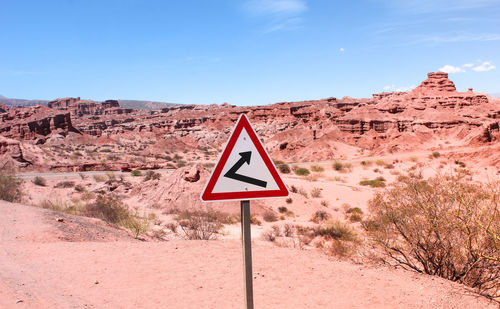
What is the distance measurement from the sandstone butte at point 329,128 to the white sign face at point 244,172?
29514mm

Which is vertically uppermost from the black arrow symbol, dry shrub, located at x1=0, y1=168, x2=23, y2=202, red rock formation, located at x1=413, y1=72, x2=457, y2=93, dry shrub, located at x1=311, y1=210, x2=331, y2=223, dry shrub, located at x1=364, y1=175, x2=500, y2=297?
red rock formation, located at x1=413, y1=72, x2=457, y2=93

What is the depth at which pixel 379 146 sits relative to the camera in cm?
4347

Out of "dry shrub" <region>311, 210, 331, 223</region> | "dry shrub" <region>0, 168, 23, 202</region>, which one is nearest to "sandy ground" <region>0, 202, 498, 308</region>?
"dry shrub" <region>0, 168, 23, 202</region>

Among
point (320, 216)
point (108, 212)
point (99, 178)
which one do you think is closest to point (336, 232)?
point (320, 216)

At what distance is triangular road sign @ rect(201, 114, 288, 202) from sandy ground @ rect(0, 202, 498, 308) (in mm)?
2539

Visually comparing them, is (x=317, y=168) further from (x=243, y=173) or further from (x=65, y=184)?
(x=243, y=173)

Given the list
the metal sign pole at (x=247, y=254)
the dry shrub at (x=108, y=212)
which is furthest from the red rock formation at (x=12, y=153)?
the metal sign pole at (x=247, y=254)

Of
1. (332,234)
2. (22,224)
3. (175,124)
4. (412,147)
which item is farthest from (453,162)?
(175,124)

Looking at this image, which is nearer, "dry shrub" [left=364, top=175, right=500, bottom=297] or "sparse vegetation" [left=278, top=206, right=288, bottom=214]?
"dry shrub" [left=364, top=175, right=500, bottom=297]

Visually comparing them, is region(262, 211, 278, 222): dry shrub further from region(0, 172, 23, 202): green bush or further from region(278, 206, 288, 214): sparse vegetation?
region(0, 172, 23, 202): green bush

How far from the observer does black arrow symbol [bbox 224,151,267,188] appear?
289 centimetres

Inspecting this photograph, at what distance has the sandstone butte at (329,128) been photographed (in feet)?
127

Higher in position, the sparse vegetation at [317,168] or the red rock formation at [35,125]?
the red rock formation at [35,125]

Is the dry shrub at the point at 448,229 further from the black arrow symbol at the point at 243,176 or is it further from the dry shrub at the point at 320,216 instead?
the dry shrub at the point at 320,216
